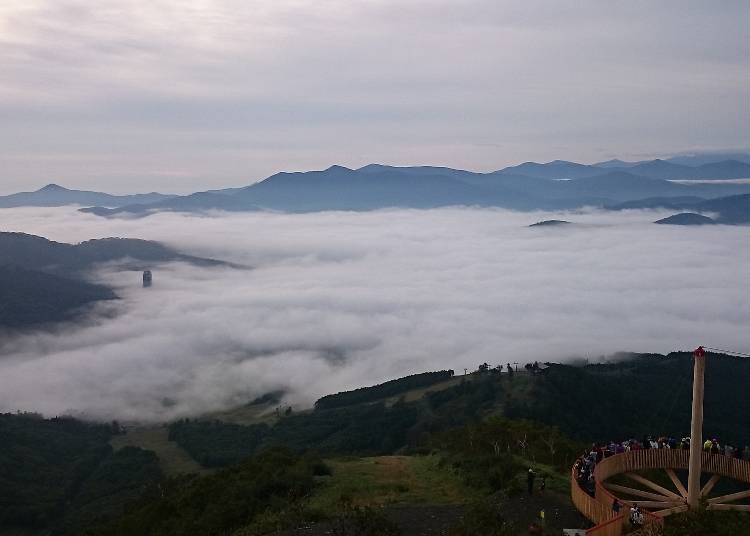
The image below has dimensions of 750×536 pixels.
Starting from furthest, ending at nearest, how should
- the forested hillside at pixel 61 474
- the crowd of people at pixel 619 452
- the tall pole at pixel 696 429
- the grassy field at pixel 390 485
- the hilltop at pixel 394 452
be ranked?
the forested hillside at pixel 61 474 → the grassy field at pixel 390 485 → the hilltop at pixel 394 452 → the crowd of people at pixel 619 452 → the tall pole at pixel 696 429

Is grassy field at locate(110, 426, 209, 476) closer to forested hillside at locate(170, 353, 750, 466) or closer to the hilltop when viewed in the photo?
the hilltop

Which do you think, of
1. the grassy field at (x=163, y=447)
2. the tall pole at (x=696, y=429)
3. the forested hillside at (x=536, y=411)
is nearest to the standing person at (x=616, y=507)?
the tall pole at (x=696, y=429)

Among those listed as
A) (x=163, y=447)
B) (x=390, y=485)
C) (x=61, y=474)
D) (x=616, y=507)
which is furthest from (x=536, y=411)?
(x=616, y=507)

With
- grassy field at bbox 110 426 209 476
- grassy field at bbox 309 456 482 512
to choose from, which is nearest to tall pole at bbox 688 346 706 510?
grassy field at bbox 309 456 482 512

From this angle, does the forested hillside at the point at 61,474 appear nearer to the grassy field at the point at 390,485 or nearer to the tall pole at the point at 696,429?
the grassy field at the point at 390,485

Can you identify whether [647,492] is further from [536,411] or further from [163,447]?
[163,447]

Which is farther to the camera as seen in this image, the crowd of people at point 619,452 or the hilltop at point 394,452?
the hilltop at point 394,452

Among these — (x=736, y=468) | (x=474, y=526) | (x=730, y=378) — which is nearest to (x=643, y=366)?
(x=730, y=378)
